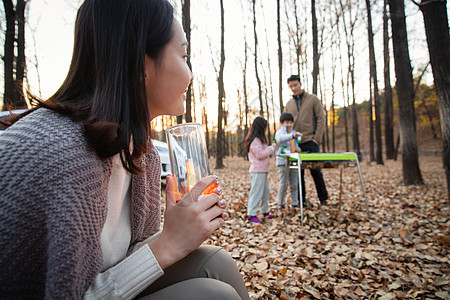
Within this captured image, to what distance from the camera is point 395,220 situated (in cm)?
377

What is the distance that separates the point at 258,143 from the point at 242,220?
1.27 metres

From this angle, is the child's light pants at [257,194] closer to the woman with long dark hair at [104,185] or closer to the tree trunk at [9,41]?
the woman with long dark hair at [104,185]

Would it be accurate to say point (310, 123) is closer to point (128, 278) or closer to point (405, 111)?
point (405, 111)

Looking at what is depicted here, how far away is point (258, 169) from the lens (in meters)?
4.27

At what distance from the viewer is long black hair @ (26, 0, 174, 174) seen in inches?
29.6

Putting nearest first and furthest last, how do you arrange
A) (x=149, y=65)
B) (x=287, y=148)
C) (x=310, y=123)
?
(x=149, y=65)
(x=287, y=148)
(x=310, y=123)

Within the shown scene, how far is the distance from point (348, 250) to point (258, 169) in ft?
5.90

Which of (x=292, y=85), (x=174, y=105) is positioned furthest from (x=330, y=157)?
(x=174, y=105)

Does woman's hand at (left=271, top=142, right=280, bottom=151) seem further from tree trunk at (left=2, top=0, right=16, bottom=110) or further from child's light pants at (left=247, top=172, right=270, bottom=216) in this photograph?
tree trunk at (left=2, top=0, right=16, bottom=110)

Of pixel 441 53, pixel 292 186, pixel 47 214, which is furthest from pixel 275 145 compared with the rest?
pixel 47 214

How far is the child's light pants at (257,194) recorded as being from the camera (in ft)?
13.7

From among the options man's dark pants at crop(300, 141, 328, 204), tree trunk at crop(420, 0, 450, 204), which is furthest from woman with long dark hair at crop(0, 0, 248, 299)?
tree trunk at crop(420, 0, 450, 204)

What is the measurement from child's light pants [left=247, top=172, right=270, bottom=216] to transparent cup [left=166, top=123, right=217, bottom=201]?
3.29 metres

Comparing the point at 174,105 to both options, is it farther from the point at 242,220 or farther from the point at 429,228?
the point at 429,228
